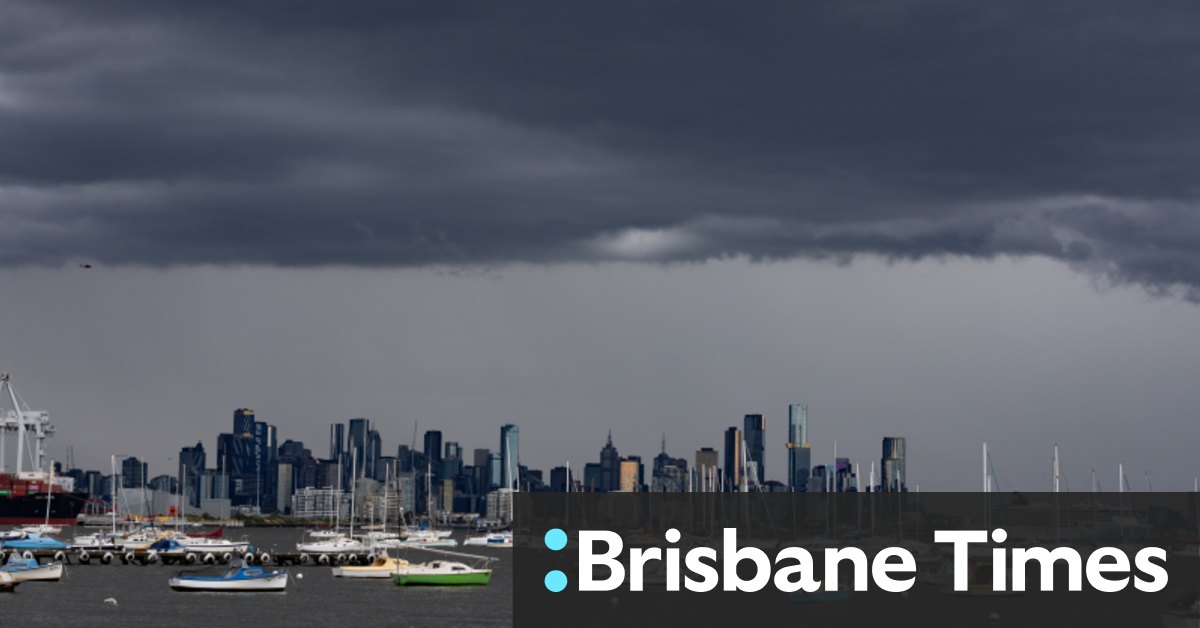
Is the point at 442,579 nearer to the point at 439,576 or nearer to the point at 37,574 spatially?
the point at 439,576

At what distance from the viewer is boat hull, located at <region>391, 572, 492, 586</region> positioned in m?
174

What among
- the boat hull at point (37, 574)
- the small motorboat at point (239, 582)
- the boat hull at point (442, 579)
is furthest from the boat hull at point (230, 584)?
the boat hull at point (37, 574)

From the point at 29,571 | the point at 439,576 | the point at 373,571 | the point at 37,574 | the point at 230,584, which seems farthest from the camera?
the point at 373,571

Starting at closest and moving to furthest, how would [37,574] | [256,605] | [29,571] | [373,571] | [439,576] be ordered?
[256,605] < [439,576] < [29,571] < [37,574] < [373,571]

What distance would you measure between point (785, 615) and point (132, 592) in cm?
6499

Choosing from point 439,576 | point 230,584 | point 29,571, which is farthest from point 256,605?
point 29,571

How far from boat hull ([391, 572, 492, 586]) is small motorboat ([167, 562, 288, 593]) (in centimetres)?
1356

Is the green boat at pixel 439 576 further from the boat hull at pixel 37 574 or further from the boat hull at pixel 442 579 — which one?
the boat hull at pixel 37 574

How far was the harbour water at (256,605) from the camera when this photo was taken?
13012 cm

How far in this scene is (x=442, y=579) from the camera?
174 m

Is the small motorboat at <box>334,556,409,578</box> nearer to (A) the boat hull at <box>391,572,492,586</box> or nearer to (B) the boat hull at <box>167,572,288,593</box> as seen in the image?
(A) the boat hull at <box>391,572,492,586</box>

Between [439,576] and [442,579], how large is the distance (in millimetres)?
458

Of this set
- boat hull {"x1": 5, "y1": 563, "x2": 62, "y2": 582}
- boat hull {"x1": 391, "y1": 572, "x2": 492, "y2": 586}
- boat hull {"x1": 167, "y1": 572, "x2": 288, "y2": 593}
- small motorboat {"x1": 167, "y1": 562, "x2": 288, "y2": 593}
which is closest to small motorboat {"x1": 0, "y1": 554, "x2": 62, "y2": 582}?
boat hull {"x1": 5, "y1": 563, "x2": 62, "y2": 582}

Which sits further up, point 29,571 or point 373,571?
point 29,571
